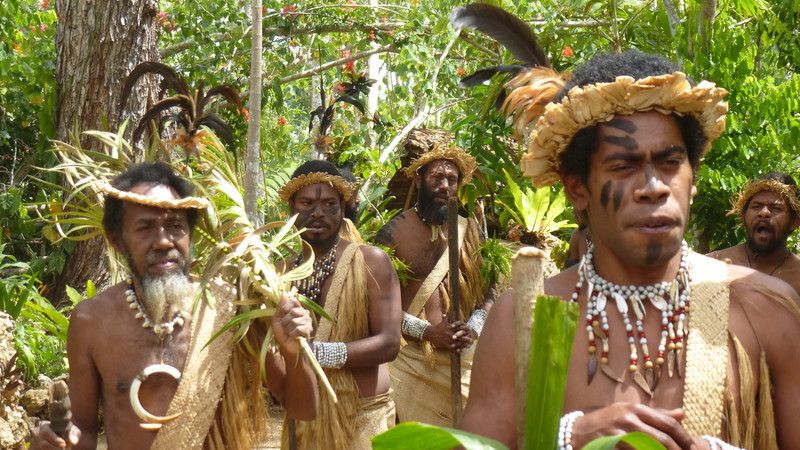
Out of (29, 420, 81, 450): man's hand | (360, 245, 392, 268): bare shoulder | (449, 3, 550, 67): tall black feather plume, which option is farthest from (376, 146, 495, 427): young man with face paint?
(29, 420, 81, 450): man's hand

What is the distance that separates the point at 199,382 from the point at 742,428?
196 cm

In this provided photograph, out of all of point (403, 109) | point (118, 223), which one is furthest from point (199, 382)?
point (403, 109)

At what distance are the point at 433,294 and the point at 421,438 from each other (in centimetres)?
450

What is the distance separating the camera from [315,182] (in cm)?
522

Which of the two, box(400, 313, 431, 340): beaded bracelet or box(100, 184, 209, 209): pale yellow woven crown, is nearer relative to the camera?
box(100, 184, 209, 209): pale yellow woven crown

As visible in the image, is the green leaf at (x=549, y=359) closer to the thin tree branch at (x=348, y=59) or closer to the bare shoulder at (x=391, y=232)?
the bare shoulder at (x=391, y=232)

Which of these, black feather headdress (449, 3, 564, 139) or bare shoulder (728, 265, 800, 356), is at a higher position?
black feather headdress (449, 3, 564, 139)

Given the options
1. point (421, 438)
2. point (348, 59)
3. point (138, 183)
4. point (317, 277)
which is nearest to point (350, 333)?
point (317, 277)

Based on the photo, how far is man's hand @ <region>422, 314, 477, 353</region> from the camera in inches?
226

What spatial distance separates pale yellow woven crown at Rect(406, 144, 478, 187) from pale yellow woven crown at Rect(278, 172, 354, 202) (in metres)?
1.27

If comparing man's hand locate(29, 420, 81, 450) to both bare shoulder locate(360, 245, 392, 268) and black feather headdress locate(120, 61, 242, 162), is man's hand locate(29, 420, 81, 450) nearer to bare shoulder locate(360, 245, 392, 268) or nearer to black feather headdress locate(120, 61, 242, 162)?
black feather headdress locate(120, 61, 242, 162)

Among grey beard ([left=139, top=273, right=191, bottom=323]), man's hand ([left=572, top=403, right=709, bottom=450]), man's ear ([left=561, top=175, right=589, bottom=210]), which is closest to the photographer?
man's hand ([left=572, top=403, right=709, bottom=450])

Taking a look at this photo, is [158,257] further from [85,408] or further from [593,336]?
[593,336]

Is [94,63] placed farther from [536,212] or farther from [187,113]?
[187,113]
